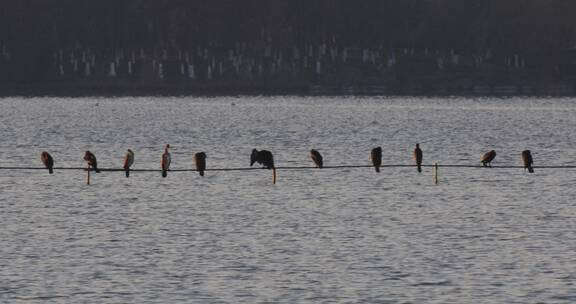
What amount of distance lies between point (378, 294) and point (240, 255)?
811 cm

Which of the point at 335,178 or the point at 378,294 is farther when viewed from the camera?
the point at 335,178

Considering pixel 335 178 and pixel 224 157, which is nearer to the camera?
pixel 335 178

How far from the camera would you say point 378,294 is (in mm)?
38281

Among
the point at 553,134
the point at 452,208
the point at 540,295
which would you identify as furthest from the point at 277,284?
the point at 553,134

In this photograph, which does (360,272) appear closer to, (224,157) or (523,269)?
(523,269)

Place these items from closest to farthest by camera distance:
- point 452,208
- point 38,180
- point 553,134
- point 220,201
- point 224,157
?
point 452,208
point 220,201
point 38,180
point 224,157
point 553,134

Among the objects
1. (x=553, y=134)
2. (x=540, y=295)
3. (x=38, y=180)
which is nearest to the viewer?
(x=540, y=295)

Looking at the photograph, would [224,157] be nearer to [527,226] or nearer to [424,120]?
[527,226]

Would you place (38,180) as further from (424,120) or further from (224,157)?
(424,120)

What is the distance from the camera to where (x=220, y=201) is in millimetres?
64875

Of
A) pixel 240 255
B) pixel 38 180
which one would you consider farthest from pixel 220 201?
pixel 240 255

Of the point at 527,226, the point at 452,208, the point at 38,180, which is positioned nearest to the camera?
the point at 527,226

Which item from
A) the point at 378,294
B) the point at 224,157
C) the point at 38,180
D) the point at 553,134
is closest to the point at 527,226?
the point at 378,294

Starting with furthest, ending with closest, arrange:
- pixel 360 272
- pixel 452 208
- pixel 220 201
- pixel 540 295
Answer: pixel 220 201 → pixel 452 208 → pixel 360 272 → pixel 540 295
